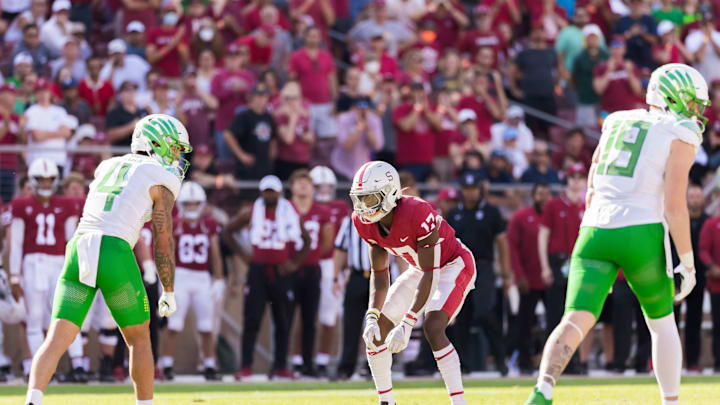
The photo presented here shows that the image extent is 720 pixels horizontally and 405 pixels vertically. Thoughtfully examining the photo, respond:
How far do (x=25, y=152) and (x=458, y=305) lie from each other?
711 cm

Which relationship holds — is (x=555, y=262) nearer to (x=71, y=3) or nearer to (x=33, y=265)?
(x=33, y=265)

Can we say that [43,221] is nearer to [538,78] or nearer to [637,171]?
[637,171]

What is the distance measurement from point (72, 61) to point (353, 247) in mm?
4804

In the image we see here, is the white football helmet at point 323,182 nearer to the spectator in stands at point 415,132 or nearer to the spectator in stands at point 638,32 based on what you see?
the spectator in stands at point 415,132

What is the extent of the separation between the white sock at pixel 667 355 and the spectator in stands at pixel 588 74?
10.6 m

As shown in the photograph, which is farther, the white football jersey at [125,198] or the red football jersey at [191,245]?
the red football jersey at [191,245]

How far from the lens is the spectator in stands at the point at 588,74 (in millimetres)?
16984

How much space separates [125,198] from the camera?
Result: 23.4 ft

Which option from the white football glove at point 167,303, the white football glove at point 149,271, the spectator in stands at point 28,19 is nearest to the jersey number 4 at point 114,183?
the white football glove at point 167,303

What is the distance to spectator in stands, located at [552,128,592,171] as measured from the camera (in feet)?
51.5

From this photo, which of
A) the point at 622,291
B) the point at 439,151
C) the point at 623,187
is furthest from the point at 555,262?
the point at 623,187

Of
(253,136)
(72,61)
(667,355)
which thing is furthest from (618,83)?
(667,355)

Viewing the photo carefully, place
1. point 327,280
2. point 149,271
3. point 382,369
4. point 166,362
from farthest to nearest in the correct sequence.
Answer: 1. point 327,280
2. point 166,362
3. point 149,271
4. point 382,369

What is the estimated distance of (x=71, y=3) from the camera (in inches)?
638
